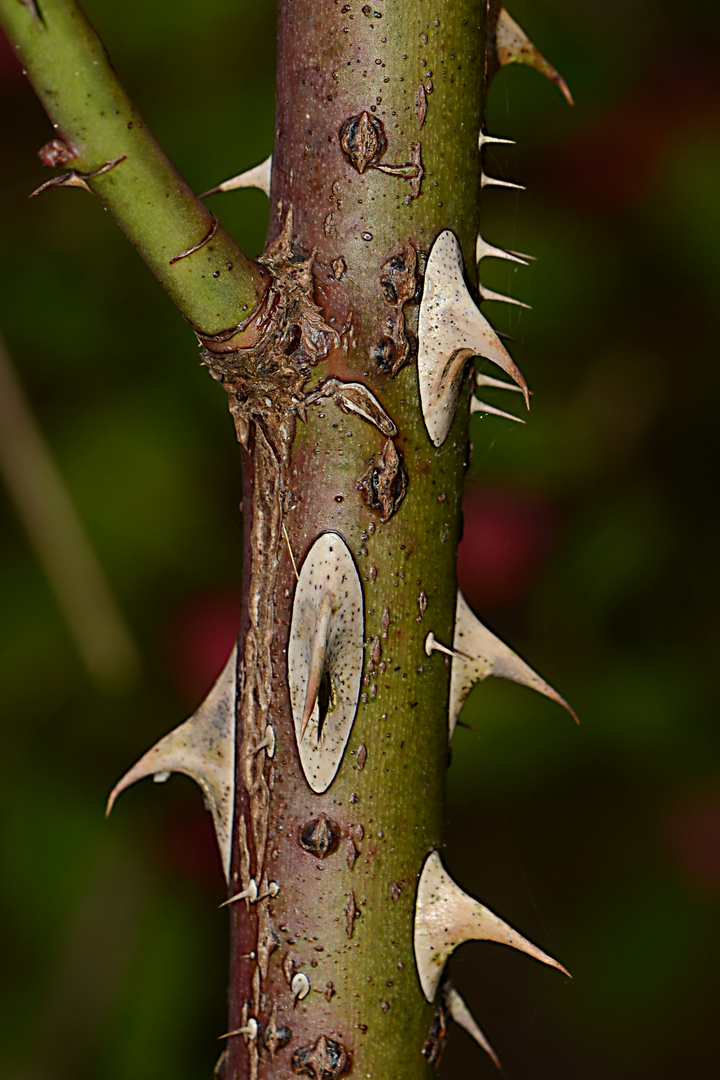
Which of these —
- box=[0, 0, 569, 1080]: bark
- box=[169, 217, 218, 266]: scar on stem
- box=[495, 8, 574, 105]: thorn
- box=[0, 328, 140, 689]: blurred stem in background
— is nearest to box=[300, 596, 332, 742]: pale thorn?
box=[0, 0, 569, 1080]: bark

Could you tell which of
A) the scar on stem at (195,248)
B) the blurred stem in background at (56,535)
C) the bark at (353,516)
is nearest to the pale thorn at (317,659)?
the bark at (353,516)

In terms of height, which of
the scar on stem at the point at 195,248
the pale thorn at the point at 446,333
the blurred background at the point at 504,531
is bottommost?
the blurred background at the point at 504,531

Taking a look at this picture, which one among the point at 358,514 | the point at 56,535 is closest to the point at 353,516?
the point at 358,514

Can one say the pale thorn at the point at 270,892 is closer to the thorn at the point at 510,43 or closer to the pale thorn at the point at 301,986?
the pale thorn at the point at 301,986

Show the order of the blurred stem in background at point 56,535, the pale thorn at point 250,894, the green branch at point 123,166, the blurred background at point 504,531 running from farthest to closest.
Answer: the blurred background at point 504,531
the blurred stem in background at point 56,535
the pale thorn at point 250,894
the green branch at point 123,166

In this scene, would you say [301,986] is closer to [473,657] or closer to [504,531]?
[473,657]

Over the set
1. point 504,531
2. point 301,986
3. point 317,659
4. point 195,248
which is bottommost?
point 504,531

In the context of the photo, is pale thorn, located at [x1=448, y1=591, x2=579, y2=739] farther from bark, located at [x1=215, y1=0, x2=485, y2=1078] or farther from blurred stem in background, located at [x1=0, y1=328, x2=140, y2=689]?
blurred stem in background, located at [x1=0, y1=328, x2=140, y2=689]
